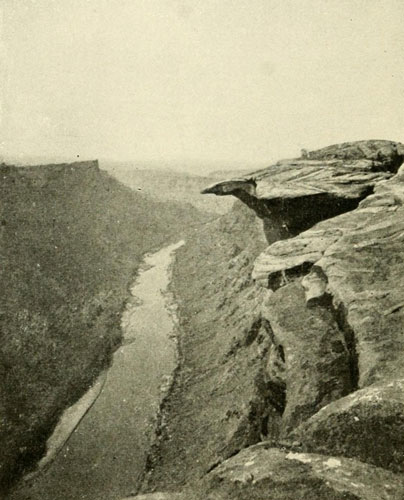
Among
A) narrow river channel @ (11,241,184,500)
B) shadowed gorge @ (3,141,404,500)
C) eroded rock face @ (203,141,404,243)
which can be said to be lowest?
narrow river channel @ (11,241,184,500)

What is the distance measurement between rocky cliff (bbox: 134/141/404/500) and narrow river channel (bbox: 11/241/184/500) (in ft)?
2.81

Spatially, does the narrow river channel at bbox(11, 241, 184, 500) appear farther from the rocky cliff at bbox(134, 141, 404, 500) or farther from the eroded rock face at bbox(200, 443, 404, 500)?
the eroded rock face at bbox(200, 443, 404, 500)

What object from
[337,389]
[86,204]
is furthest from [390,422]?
[86,204]

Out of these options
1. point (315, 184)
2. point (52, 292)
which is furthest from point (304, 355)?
point (52, 292)

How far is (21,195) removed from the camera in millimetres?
33375

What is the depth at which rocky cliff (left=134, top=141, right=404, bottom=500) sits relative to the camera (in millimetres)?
7410

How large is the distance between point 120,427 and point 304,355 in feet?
30.1

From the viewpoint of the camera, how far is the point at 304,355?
13.0m

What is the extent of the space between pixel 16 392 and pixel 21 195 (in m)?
19.5

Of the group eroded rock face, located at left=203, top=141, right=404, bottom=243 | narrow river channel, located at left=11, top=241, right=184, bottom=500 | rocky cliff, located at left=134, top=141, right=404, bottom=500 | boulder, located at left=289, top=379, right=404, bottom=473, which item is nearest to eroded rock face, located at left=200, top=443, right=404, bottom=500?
rocky cliff, located at left=134, top=141, right=404, bottom=500

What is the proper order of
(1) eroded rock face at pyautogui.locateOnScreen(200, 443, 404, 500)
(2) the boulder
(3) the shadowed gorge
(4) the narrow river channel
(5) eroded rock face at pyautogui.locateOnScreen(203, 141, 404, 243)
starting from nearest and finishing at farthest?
(1) eroded rock face at pyautogui.locateOnScreen(200, 443, 404, 500) < (2) the boulder < (3) the shadowed gorge < (4) the narrow river channel < (5) eroded rock face at pyautogui.locateOnScreen(203, 141, 404, 243)

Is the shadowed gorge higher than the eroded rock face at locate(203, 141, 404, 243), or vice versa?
the eroded rock face at locate(203, 141, 404, 243)

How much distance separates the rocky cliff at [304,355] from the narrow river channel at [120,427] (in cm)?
86

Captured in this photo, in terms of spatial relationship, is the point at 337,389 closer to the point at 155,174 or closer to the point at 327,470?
the point at 327,470
